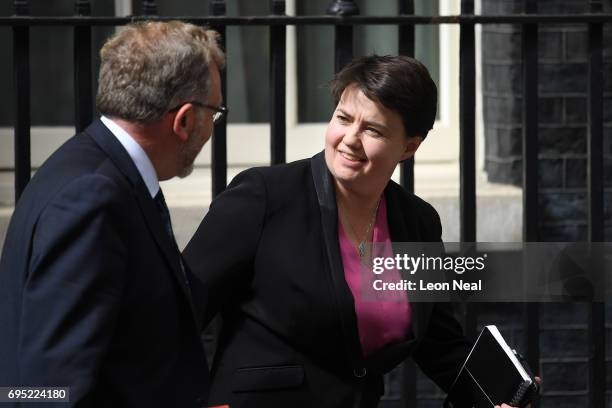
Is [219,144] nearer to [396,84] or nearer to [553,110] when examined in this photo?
[396,84]

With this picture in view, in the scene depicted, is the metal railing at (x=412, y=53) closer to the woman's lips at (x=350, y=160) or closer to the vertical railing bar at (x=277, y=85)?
the vertical railing bar at (x=277, y=85)

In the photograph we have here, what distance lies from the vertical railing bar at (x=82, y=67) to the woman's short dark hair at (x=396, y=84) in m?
1.07

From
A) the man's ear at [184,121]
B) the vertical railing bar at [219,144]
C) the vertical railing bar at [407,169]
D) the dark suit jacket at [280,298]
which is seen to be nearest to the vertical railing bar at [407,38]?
the vertical railing bar at [407,169]

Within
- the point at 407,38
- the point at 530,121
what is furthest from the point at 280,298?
the point at 530,121

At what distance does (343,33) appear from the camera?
4570 millimetres

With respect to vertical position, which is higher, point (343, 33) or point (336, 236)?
point (343, 33)

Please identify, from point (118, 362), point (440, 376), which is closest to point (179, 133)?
point (118, 362)

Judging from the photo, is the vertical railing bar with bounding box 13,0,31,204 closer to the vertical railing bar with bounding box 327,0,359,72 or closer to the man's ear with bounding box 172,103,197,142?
the vertical railing bar with bounding box 327,0,359,72

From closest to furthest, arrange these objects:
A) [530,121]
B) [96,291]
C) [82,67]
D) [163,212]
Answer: [96,291] → [163,212] → [82,67] → [530,121]

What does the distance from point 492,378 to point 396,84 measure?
0.83 meters

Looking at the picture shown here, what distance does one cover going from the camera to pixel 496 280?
4.97 m

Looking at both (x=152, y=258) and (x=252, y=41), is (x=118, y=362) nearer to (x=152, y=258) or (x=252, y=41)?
(x=152, y=258)

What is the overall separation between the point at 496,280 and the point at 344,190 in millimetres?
1431

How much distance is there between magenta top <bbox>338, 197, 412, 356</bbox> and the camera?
3645 mm
